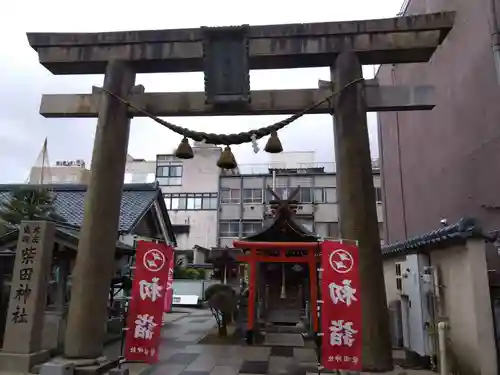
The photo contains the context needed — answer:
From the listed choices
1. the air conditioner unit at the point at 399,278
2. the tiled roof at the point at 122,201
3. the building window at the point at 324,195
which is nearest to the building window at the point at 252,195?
the building window at the point at 324,195

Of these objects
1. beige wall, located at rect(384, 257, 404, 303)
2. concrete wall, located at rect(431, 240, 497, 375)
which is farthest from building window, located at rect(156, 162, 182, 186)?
concrete wall, located at rect(431, 240, 497, 375)

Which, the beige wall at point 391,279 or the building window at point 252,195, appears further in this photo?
the building window at point 252,195

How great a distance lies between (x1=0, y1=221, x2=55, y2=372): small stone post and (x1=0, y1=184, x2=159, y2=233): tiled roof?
8104 millimetres

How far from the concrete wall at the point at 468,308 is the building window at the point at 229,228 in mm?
33719

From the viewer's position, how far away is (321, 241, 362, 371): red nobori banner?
657 centimetres

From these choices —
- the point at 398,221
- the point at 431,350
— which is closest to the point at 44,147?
the point at 431,350

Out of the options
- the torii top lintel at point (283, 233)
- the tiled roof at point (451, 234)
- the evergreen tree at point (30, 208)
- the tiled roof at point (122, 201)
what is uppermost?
the tiled roof at point (122, 201)

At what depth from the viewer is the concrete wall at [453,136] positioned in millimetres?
11438

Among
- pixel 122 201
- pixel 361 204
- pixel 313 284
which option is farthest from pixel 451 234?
pixel 122 201

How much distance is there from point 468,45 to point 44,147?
45.5 ft

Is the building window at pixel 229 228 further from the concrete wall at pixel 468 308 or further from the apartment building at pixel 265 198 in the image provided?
the concrete wall at pixel 468 308

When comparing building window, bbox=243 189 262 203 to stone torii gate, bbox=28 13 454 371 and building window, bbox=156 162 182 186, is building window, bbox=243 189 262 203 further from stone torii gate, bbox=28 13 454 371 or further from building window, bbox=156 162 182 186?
stone torii gate, bbox=28 13 454 371

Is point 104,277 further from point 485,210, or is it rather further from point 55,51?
point 485,210

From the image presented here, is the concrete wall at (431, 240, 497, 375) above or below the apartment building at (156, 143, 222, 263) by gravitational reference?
below
